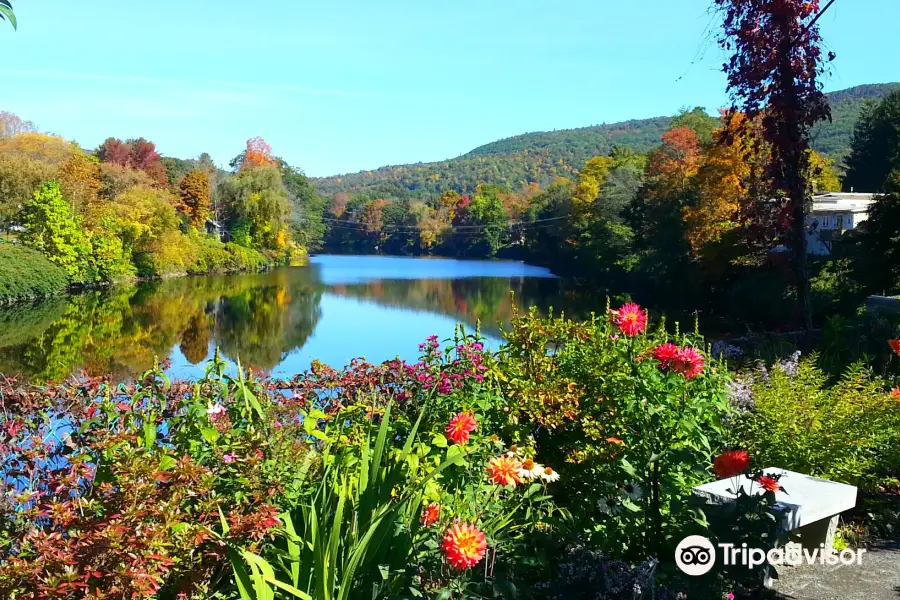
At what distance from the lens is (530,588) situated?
2.35 metres

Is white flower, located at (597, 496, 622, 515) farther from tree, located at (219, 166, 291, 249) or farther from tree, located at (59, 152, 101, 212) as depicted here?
tree, located at (219, 166, 291, 249)

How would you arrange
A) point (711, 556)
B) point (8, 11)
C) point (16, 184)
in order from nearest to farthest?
point (8, 11)
point (711, 556)
point (16, 184)

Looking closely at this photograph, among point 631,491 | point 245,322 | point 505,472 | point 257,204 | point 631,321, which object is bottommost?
point 245,322

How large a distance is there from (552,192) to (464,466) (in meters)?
60.6

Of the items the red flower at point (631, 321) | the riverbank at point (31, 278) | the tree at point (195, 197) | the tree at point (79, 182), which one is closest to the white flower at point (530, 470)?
the red flower at point (631, 321)

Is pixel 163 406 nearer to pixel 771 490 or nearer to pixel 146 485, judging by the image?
pixel 146 485

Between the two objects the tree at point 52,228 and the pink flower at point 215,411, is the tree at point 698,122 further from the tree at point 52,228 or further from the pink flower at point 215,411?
the pink flower at point 215,411

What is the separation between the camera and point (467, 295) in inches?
1264

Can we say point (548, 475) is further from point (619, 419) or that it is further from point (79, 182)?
point (79, 182)

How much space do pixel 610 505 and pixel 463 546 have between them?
1061 millimetres

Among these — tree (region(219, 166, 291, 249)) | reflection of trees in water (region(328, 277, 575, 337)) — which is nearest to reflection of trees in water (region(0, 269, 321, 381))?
reflection of trees in water (region(328, 277, 575, 337))

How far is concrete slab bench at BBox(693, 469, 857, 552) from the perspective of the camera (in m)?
2.84

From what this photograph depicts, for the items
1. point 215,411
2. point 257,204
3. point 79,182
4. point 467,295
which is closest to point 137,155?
point 257,204

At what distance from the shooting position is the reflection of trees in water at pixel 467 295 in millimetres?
25250
